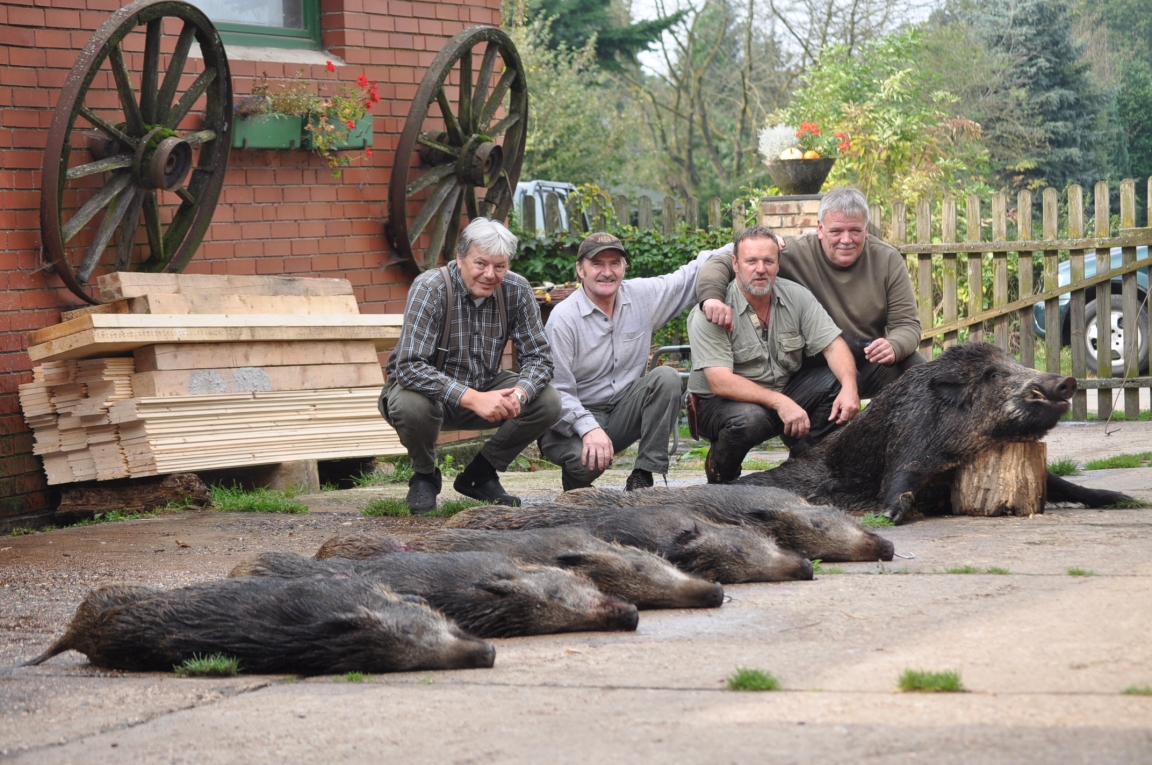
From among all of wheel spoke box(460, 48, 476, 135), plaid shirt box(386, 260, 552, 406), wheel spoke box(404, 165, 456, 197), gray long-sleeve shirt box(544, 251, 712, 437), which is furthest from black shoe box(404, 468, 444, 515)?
wheel spoke box(460, 48, 476, 135)

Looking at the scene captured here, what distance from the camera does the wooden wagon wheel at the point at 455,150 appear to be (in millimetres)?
8875

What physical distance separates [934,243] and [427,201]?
4.29m

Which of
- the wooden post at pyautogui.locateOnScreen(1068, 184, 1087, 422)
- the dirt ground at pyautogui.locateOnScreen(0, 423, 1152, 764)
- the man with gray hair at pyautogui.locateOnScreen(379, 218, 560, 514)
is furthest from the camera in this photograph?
the wooden post at pyautogui.locateOnScreen(1068, 184, 1087, 422)

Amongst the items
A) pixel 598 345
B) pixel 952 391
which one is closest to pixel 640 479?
pixel 598 345

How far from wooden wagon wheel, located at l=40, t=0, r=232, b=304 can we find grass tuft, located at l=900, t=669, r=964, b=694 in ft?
17.8

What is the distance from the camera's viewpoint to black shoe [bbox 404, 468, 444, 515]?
6629 millimetres

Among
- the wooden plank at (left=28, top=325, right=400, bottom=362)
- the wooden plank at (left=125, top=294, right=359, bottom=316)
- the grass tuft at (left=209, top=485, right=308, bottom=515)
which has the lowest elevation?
the grass tuft at (left=209, top=485, right=308, bottom=515)

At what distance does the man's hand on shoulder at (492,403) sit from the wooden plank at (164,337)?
68.0 inches

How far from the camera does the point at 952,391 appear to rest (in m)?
5.87

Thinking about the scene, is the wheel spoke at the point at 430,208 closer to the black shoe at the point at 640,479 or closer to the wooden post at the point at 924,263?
the black shoe at the point at 640,479

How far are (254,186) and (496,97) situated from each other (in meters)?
2.29

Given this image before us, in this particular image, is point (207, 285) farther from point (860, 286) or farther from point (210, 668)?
point (210, 668)

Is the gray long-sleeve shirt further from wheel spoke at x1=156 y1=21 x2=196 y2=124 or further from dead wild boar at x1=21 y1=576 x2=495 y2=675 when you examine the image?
dead wild boar at x1=21 y1=576 x2=495 y2=675

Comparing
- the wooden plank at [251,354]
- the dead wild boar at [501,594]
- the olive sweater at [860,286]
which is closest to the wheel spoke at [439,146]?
the wooden plank at [251,354]
